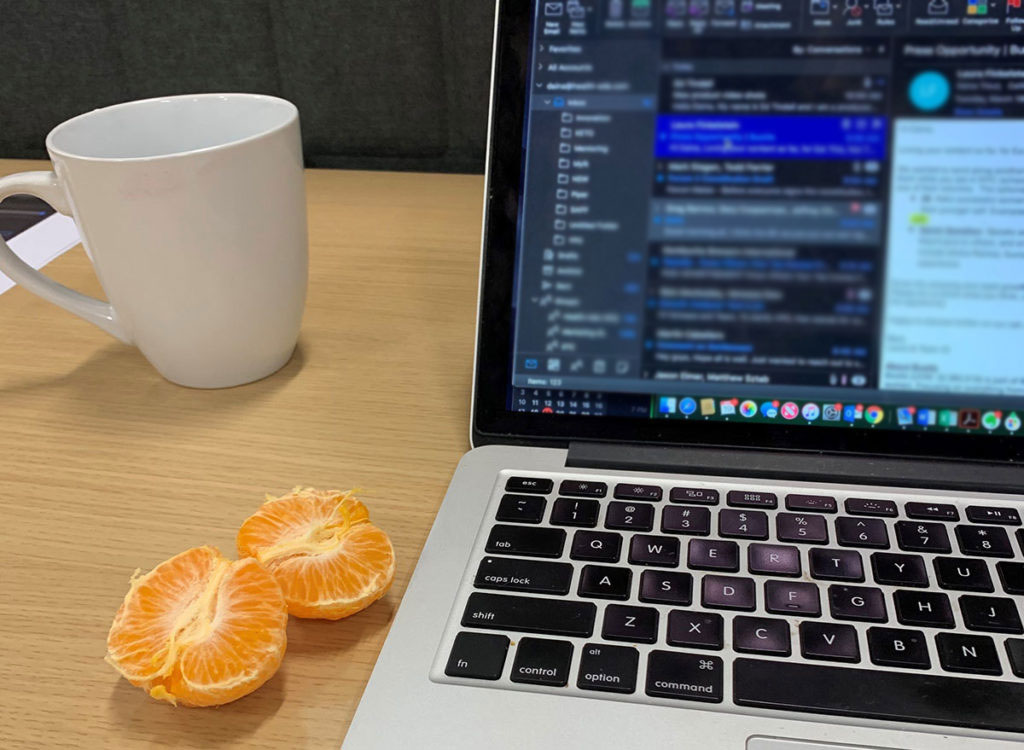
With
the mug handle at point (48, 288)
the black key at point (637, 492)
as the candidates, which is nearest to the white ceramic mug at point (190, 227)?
the mug handle at point (48, 288)

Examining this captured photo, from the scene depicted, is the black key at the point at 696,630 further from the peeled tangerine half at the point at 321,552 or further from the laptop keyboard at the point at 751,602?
the peeled tangerine half at the point at 321,552

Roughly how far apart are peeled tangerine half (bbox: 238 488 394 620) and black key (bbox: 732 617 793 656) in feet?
0.47

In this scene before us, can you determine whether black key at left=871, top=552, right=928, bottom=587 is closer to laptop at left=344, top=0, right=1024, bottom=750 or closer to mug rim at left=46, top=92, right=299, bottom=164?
laptop at left=344, top=0, right=1024, bottom=750

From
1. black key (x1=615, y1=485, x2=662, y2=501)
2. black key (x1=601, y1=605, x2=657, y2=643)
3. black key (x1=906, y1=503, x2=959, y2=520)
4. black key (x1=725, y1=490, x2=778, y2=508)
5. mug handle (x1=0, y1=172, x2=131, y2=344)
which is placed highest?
mug handle (x1=0, y1=172, x2=131, y2=344)

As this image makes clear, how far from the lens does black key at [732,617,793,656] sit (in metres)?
0.32

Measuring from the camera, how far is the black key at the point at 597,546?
36cm

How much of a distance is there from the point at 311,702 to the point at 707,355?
0.24 metres

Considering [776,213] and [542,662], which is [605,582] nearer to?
[542,662]

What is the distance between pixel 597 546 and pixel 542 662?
6 centimetres

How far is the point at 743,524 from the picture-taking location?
14.8 inches

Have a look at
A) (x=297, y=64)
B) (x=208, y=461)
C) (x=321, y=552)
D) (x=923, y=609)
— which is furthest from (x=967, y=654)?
(x=297, y=64)

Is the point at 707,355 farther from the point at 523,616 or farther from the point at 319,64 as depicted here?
the point at 319,64

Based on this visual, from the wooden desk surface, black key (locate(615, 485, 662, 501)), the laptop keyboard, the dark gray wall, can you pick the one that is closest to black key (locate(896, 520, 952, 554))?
the laptop keyboard

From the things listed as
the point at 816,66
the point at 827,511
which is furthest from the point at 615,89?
the point at 827,511
